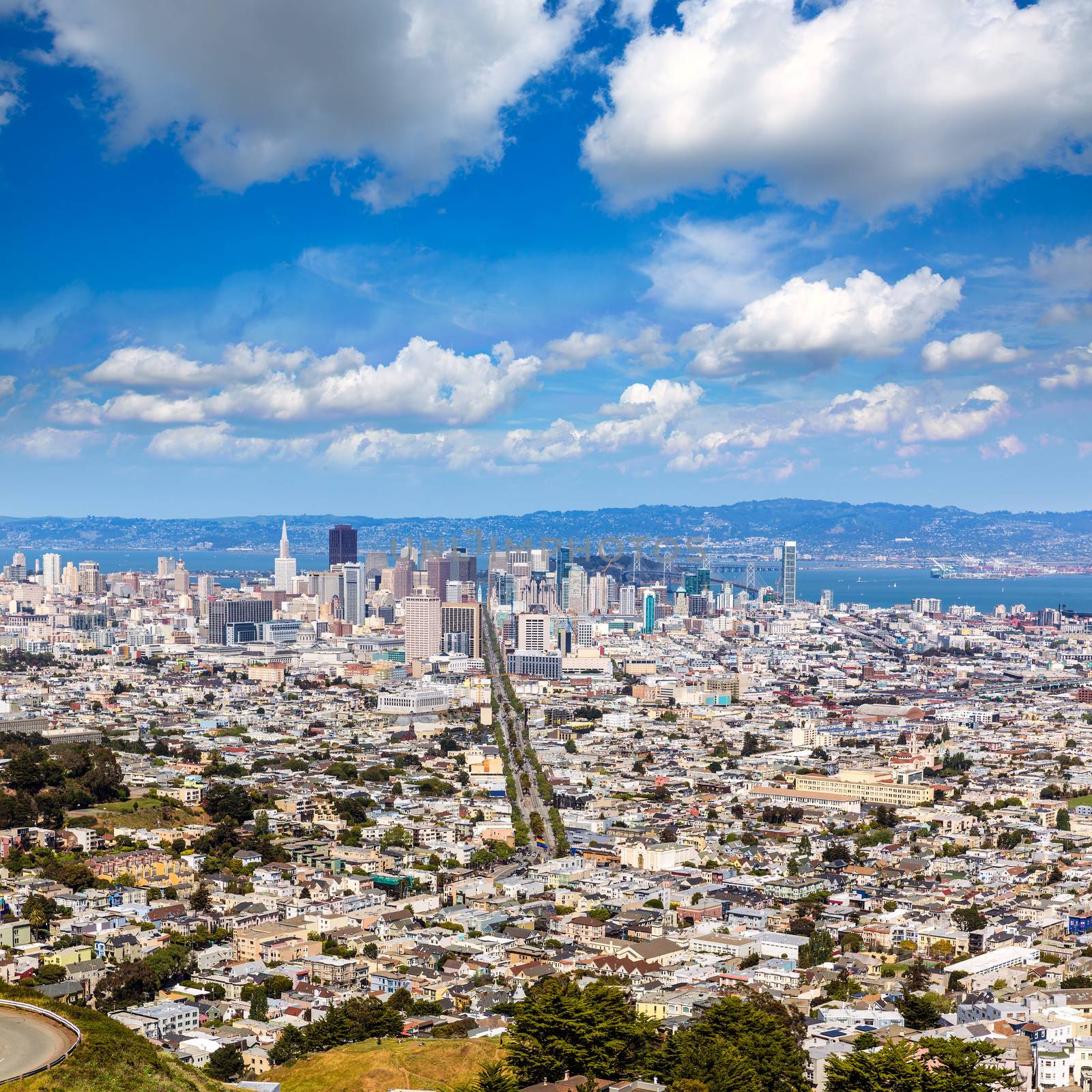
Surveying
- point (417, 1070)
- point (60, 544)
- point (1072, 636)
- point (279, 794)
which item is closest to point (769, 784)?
point (279, 794)

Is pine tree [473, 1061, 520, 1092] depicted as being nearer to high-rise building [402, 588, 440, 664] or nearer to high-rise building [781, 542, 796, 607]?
high-rise building [402, 588, 440, 664]

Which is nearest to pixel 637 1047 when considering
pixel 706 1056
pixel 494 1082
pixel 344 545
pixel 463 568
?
pixel 706 1056

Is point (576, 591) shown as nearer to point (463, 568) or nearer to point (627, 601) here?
point (627, 601)

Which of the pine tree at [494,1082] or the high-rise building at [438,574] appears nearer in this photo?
the pine tree at [494,1082]

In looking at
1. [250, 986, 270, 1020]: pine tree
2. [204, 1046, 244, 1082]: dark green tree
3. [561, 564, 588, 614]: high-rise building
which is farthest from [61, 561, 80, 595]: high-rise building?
[204, 1046, 244, 1082]: dark green tree

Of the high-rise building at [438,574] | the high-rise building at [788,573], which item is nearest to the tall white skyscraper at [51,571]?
the high-rise building at [438,574]

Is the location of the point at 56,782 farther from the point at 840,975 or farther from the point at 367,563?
the point at 367,563

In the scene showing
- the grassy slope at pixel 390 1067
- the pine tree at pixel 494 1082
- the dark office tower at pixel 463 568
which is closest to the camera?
the pine tree at pixel 494 1082

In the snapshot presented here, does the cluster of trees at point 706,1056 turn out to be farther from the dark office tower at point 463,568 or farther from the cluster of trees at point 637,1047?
the dark office tower at point 463,568
